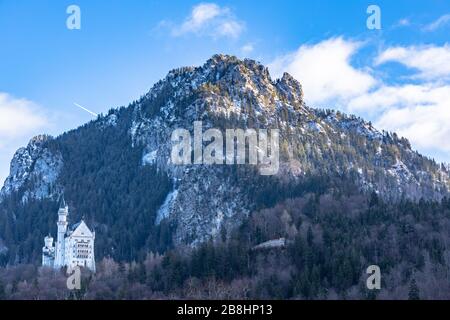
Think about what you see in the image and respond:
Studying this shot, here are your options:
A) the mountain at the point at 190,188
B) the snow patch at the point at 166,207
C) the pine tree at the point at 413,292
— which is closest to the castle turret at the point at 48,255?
the mountain at the point at 190,188

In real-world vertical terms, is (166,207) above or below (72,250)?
above

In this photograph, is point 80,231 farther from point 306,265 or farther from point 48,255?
point 306,265

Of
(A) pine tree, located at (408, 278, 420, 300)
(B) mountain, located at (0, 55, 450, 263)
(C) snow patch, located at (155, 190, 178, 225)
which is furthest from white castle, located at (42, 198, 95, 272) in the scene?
(A) pine tree, located at (408, 278, 420, 300)

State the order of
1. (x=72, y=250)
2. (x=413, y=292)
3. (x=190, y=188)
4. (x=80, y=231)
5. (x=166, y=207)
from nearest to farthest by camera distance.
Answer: (x=413, y=292) → (x=72, y=250) → (x=80, y=231) → (x=190, y=188) → (x=166, y=207)

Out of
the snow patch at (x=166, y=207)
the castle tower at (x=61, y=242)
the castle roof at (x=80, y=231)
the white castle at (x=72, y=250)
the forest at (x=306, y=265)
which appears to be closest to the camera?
the forest at (x=306, y=265)

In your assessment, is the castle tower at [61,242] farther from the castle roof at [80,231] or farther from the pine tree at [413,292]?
the pine tree at [413,292]

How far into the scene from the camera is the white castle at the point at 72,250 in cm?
13988

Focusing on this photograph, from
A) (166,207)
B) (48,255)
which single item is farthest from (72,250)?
(166,207)

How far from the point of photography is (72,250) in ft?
466

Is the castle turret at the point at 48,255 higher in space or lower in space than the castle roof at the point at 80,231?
lower
